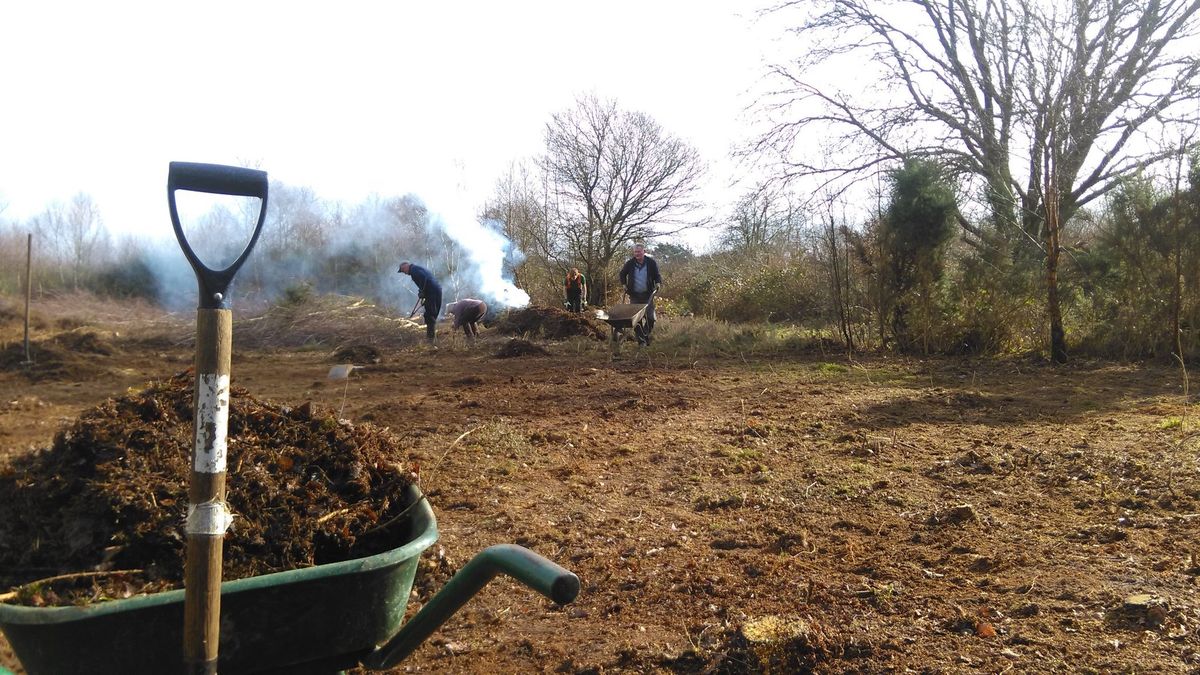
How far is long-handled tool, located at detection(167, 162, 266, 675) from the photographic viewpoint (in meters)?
1.40

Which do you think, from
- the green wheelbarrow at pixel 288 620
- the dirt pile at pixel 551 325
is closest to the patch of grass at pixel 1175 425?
the green wheelbarrow at pixel 288 620

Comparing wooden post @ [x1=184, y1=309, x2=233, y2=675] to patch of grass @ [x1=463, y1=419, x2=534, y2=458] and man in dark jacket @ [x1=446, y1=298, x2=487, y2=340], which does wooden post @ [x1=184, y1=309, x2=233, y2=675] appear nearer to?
patch of grass @ [x1=463, y1=419, x2=534, y2=458]

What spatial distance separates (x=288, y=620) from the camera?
5.94 ft

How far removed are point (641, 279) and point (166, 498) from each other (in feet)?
36.3

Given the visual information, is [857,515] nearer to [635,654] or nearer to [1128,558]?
[1128,558]

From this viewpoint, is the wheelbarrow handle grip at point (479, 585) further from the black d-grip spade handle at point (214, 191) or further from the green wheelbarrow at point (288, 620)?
the black d-grip spade handle at point (214, 191)

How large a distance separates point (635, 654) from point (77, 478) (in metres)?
1.77

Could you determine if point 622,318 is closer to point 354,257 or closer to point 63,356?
point 63,356

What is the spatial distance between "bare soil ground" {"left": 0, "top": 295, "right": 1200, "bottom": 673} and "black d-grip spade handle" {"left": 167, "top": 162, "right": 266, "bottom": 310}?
53.0 inches

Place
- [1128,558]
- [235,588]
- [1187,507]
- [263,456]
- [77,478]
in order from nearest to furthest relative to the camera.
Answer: [235,588]
[77,478]
[263,456]
[1128,558]
[1187,507]

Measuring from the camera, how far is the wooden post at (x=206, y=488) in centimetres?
140

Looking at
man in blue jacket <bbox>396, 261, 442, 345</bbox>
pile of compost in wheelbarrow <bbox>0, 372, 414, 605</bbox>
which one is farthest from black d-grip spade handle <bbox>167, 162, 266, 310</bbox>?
man in blue jacket <bbox>396, 261, 442, 345</bbox>

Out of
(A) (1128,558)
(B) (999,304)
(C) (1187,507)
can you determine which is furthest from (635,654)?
(B) (999,304)

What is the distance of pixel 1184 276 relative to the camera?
9.59 m
